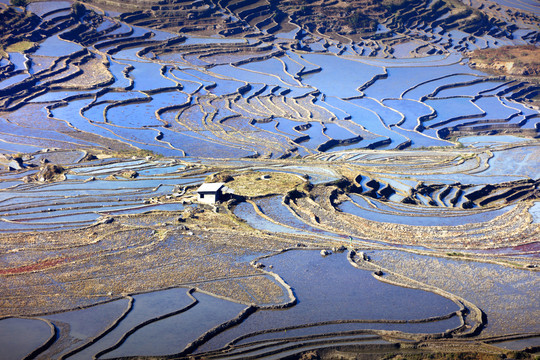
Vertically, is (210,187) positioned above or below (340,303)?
above

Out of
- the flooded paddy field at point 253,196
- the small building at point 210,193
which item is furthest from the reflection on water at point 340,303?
the small building at point 210,193

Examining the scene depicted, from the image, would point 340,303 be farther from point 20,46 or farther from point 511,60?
point 511,60

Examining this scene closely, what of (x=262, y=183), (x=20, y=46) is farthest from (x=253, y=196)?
(x=20, y=46)

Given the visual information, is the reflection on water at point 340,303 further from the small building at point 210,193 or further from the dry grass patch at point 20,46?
the dry grass patch at point 20,46

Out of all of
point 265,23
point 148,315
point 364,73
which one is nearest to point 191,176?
point 148,315

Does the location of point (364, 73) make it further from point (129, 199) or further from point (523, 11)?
point (129, 199)
